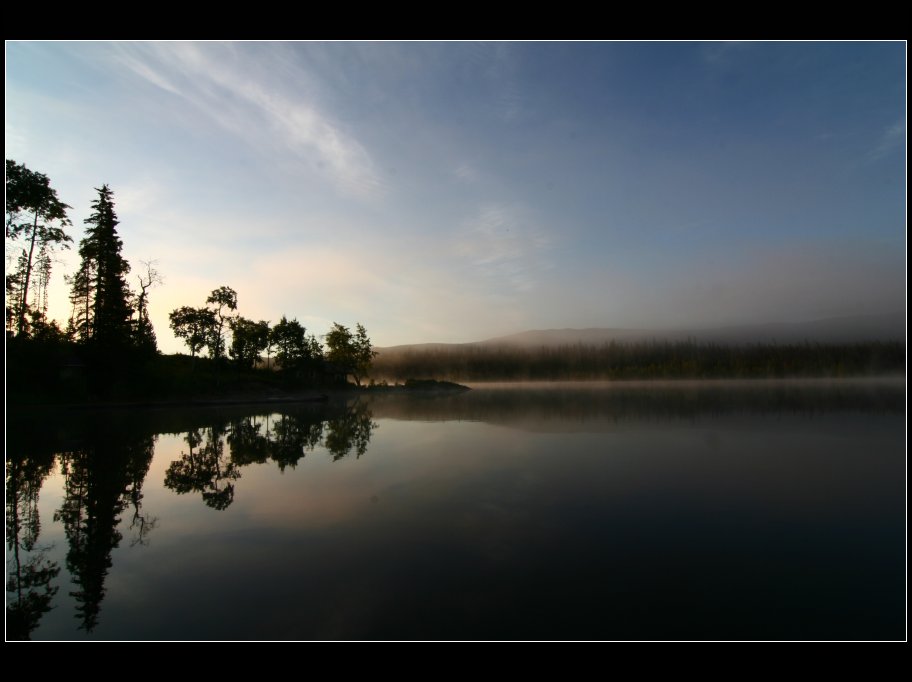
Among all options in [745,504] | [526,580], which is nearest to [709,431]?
[745,504]

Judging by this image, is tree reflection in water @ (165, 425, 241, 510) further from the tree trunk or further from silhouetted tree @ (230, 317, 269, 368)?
silhouetted tree @ (230, 317, 269, 368)

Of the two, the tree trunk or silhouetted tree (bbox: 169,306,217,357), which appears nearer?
the tree trunk

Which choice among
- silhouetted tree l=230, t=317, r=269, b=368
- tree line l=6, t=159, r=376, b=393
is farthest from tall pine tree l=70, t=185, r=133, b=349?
silhouetted tree l=230, t=317, r=269, b=368

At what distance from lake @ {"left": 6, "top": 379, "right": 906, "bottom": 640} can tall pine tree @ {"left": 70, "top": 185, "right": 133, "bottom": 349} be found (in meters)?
26.5

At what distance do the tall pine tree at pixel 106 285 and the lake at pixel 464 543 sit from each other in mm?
26485

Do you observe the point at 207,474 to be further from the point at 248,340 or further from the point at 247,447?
the point at 248,340

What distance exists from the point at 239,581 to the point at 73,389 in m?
39.4

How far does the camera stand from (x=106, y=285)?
39906mm

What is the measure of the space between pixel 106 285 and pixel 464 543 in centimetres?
4590

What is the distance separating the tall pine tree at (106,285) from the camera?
38469 millimetres

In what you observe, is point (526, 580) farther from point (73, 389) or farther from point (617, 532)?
point (73, 389)

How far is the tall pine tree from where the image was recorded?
3847 cm

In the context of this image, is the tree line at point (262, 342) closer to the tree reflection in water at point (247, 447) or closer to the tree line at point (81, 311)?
the tree line at point (81, 311)
